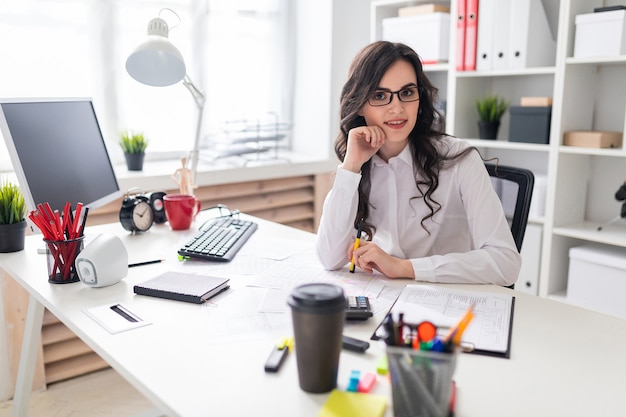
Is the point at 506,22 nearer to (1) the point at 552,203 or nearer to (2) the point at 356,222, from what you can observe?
(1) the point at 552,203

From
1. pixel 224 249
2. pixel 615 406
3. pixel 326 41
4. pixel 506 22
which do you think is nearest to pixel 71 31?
pixel 326 41

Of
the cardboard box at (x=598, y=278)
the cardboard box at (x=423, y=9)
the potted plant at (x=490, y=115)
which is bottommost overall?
the cardboard box at (x=598, y=278)

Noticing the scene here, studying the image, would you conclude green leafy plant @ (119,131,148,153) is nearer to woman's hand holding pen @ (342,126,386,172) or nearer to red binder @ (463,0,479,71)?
woman's hand holding pen @ (342,126,386,172)

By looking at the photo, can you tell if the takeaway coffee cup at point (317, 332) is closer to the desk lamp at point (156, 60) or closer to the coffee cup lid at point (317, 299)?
the coffee cup lid at point (317, 299)

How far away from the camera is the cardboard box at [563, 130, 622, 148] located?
8.21 ft

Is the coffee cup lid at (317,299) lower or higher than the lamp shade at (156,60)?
lower

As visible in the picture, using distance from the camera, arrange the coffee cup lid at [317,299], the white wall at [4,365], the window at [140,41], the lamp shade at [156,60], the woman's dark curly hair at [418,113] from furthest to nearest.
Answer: the window at [140,41], the white wall at [4,365], the lamp shade at [156,60], the woman's dark curly hair at [418,113], the coffee cup lid at [317,299]

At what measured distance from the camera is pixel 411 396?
2.50 ft

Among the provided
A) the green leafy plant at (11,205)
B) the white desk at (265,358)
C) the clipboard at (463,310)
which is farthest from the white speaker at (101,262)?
the clipboard at (463,310)

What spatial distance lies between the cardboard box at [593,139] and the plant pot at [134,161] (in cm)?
193

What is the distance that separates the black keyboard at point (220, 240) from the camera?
157 centimetres

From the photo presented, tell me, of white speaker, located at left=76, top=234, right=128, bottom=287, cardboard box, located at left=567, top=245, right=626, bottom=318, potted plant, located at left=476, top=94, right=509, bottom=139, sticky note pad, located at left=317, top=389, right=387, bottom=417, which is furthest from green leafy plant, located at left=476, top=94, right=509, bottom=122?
sticky note pad, located at left=317, top=389, right=387, bottom=417

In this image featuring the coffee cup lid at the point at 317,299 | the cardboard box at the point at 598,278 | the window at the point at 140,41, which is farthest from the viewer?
the window at the point at 140,41

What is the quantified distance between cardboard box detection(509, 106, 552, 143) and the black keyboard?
4.92 ft
